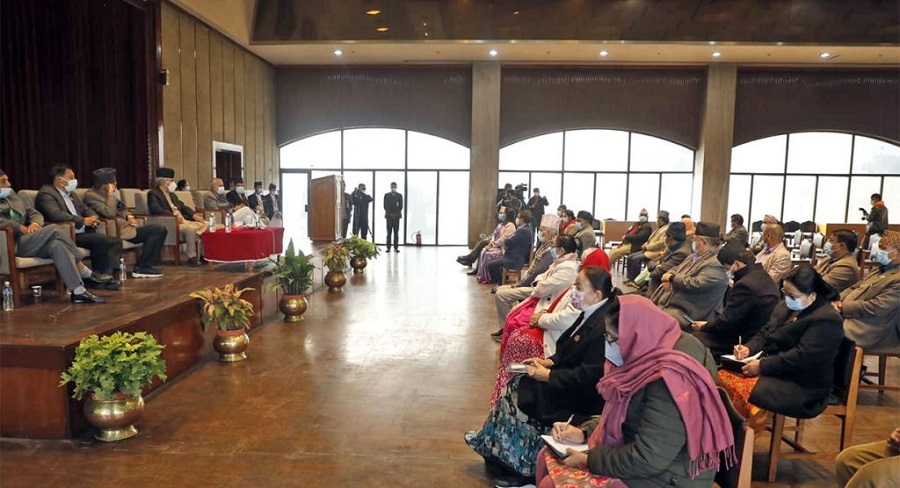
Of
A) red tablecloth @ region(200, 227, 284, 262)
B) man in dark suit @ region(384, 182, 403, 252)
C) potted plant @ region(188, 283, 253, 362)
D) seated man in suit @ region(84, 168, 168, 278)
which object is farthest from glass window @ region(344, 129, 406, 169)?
potted plant @ region(188, 283, 253, 362)

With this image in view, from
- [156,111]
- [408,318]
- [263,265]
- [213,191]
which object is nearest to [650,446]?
[408,318]

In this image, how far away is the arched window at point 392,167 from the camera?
13.2 m

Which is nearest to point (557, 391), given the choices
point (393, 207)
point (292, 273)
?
point (292, 273)

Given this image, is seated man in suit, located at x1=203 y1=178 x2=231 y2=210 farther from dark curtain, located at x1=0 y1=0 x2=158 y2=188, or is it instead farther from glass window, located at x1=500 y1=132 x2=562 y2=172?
glass window, located at x1=500 y1=132 x2=562 y2=172

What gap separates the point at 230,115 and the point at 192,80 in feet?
4.76

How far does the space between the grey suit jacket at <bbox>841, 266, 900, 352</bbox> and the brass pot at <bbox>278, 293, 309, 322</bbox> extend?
448 centimetres

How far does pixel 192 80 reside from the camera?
30.5ft

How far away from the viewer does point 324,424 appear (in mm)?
3287

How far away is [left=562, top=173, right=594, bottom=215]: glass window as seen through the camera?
43.2 feet

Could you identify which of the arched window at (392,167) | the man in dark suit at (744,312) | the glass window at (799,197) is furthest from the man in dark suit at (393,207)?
the man in dark suit at (744,312)

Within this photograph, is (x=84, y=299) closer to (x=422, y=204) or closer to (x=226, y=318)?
(x=226, y=318)

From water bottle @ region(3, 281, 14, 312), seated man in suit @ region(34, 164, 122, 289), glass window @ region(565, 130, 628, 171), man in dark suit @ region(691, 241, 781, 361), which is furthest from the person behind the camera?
glass window @ region(565, 130, 628, 171)

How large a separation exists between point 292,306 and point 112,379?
8.95 ft

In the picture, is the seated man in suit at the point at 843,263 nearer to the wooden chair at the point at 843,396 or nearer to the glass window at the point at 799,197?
the wooden chair at the point at 843,396
